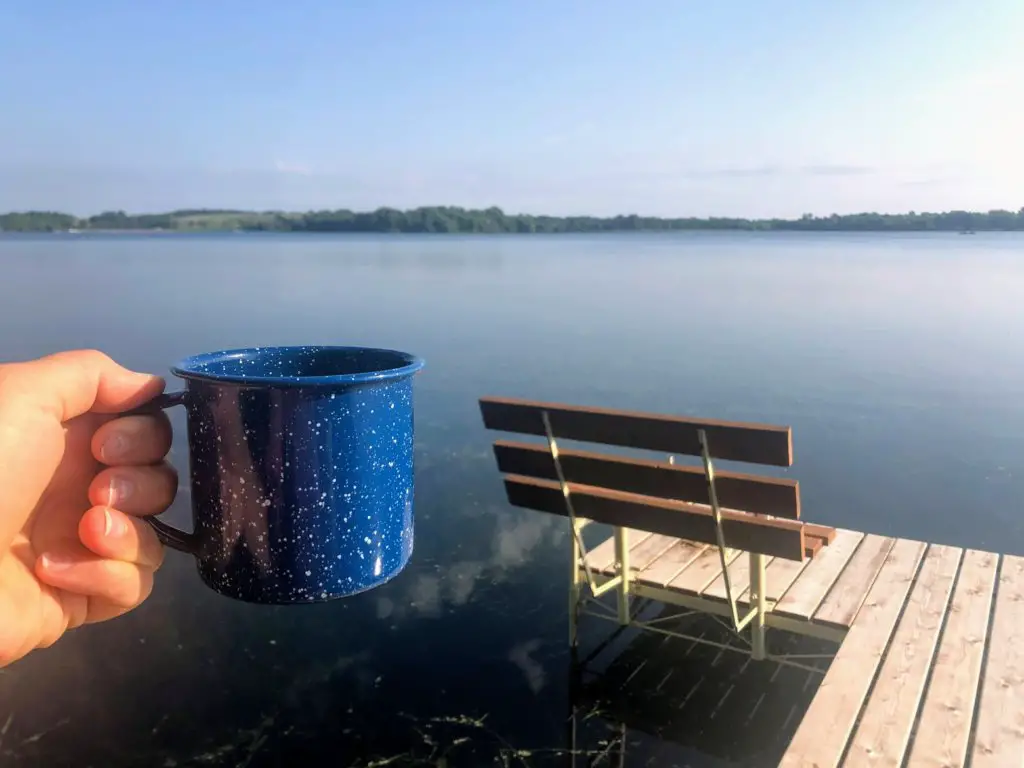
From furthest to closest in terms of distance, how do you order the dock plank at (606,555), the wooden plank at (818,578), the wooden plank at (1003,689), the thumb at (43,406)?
the dock plank at (606,555)
the wooden plank at (818,578)
the wooden plank at (1003,689)
the thumb at (43,406)

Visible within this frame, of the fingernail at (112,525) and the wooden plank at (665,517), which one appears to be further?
the wooden plank at (665,517)

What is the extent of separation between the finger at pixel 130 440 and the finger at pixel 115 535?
8 cm

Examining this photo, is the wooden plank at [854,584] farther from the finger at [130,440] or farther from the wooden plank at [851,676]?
the finger at [130,440]

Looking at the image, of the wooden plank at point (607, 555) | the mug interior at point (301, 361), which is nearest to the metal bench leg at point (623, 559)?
the wooden plank at point (607, 555)

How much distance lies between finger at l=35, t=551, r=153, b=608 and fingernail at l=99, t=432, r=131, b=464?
0.52 ft

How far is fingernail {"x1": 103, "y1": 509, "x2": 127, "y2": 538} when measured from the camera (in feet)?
4.33

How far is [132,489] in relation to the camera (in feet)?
4.42

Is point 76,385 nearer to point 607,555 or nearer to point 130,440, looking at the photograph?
point 130,440

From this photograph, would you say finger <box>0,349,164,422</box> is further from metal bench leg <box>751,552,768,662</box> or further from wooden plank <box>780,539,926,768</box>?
metal bench leg <box>751,552,768,662</box>

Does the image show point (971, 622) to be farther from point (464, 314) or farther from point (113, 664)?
point (464, 314)

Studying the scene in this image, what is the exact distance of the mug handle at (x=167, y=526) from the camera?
1298 mm

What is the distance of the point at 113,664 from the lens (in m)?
5.67

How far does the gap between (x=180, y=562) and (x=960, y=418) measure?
9.70 meters

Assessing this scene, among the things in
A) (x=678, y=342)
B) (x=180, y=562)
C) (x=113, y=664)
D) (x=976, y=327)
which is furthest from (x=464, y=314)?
(x=113, y=664)
